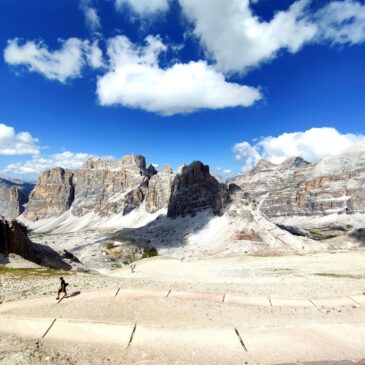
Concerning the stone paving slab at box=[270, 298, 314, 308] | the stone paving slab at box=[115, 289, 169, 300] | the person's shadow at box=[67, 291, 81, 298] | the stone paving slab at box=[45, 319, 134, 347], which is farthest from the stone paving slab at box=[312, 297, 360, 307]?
the person's shadow at box=[67, 291, 81, 298]

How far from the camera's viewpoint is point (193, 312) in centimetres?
3934

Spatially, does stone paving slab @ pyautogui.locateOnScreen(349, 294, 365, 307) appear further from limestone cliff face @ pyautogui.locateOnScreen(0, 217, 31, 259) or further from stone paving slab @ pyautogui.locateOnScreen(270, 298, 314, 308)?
limestone cliff face @ pyautogui.locateOnScreen(0, 217, 31, 259)

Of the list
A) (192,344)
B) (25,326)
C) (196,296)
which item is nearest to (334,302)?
(196,296)

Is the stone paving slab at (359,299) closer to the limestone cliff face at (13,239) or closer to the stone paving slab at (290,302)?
the stone paving slab at (290,302)

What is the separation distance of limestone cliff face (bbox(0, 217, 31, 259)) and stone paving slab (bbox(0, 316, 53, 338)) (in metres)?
60.8

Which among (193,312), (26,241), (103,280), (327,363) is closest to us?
(327,363)

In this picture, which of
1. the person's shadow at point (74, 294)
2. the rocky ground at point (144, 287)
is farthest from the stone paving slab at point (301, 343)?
the person's shadow at point (74, 294)

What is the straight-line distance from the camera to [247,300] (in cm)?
4350

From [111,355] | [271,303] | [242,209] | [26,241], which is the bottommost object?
[111,355]

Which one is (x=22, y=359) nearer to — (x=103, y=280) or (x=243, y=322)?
(x=243, y=322)

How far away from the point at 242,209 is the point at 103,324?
166321 millimetres

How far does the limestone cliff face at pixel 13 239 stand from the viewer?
97.4m

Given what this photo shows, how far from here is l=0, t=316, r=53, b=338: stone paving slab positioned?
3497cm

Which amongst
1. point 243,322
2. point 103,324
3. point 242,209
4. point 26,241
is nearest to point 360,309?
point 243,322
